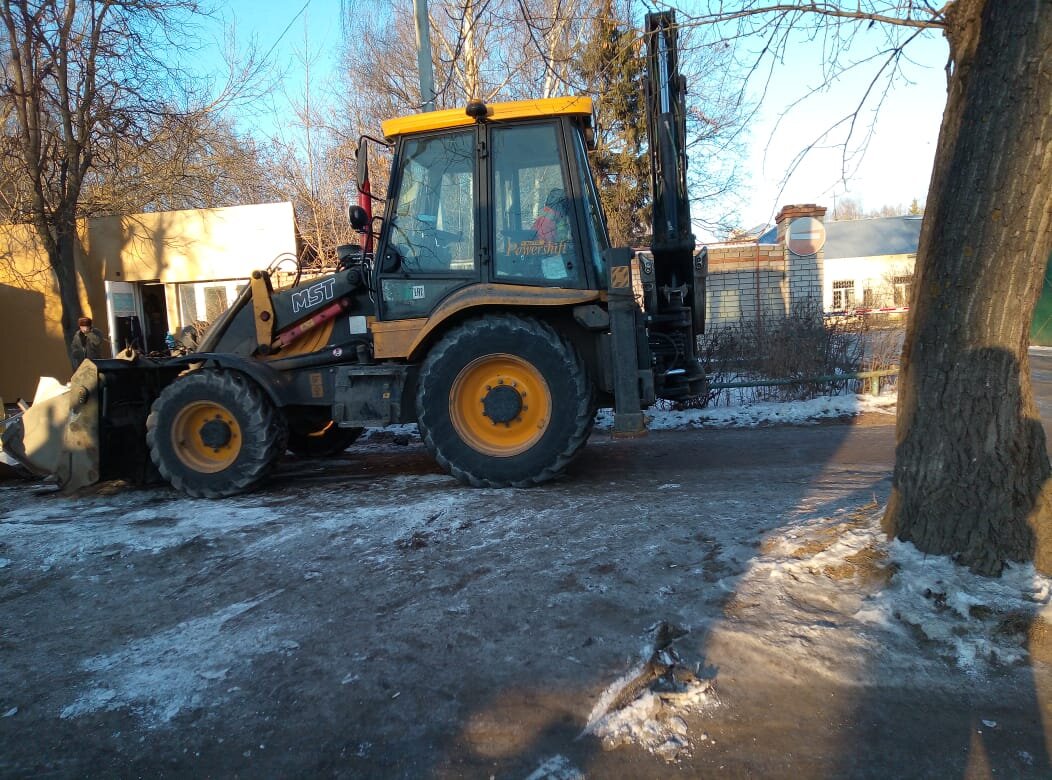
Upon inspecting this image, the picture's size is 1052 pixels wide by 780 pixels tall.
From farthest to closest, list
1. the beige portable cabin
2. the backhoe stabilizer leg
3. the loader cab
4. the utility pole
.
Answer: the beige portable cabin, the utility pole, the loader cab, the backhoe stabilizer leg

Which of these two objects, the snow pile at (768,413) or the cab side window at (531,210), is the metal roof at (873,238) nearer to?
the snow pile at (768,413)

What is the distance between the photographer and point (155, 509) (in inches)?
218

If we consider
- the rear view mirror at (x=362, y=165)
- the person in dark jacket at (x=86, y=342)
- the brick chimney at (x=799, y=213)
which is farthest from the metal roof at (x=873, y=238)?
the rear view mirror at (x=362, y=165)

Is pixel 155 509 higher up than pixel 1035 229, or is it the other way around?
pixel 1035 229

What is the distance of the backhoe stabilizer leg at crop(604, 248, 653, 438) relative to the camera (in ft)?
17.4

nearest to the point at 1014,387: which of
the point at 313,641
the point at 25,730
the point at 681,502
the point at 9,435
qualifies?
the point at 681,502

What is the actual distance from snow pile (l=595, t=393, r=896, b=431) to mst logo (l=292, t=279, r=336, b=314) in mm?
3870

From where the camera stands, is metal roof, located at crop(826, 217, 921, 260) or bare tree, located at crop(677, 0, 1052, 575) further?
metal roof, located at crop(826, 217, 921, 260)

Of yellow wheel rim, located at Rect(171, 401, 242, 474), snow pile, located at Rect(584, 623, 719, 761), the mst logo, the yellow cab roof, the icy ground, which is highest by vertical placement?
the yellow cab roof

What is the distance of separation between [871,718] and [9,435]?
6.84m

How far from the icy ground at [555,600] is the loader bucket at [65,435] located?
709 millimetres

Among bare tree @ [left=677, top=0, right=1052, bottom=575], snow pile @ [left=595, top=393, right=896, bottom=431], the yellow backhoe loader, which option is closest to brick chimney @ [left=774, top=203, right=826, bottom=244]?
snow pile @ [left=595, top=393, right=896, bottom=431]

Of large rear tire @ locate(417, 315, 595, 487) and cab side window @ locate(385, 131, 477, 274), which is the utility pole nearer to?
cab side window @ locate(385, 131, 477, 274)

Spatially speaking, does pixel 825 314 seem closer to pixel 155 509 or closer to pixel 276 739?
pixel 155 509
